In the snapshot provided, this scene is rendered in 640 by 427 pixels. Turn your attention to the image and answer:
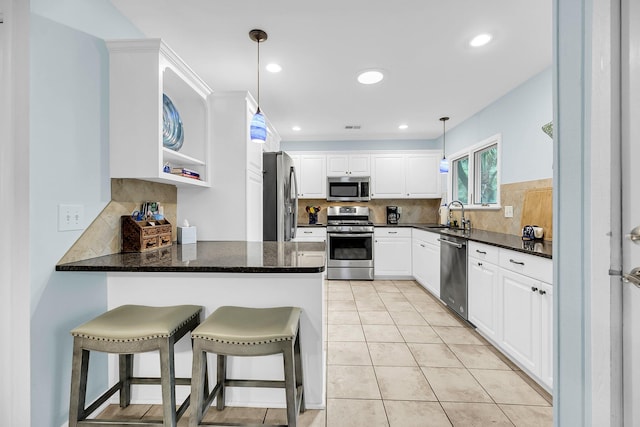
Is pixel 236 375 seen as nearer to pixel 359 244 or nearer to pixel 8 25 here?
pixel 8 25

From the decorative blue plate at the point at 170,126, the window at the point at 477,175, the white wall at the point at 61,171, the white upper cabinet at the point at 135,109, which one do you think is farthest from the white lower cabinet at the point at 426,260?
the white wall at the point at 61,171

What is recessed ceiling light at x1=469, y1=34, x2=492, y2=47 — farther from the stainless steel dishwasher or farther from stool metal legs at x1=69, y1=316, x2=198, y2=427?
stool metal legs at x1=69, y1=316, x2=198, y2=427

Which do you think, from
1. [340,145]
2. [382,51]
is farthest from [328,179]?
[382,51]

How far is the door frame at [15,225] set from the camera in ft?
4.18

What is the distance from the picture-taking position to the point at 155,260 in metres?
1.60

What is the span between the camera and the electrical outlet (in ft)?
4.80

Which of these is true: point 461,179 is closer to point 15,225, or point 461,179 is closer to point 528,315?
point 528,315

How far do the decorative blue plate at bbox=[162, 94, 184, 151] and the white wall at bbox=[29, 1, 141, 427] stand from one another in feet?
1.18

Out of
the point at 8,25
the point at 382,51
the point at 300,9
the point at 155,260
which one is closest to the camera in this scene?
the point at 8,25

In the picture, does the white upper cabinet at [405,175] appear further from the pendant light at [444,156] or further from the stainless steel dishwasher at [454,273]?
the stainless steel dishwasher at [454,273]

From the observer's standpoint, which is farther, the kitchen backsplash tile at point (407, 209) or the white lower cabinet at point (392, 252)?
the kitchen backsplash tile at point (407, 209)

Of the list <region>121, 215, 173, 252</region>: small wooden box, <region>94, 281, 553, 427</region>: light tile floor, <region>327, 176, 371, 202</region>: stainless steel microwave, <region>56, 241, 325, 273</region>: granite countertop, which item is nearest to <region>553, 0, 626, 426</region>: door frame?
<region>94, 281, 553, 427</region>: light tile floor

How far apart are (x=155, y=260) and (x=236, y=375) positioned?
30.4 inches

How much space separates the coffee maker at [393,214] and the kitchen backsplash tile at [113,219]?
3722mm
